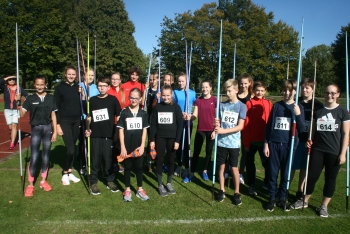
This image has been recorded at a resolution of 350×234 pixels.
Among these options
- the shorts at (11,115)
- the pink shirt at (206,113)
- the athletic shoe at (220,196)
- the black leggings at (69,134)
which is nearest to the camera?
the athletic shoe at (220,196)

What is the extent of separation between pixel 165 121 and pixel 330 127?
2487 mm

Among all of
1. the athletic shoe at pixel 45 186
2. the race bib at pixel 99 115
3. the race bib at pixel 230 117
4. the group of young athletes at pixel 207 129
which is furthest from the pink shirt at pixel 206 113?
the athletic shoe at pixel 45 186

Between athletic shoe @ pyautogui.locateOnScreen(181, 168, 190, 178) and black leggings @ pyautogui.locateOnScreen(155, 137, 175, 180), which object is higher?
black leggings @ pyautogui.locateOnScreen(155, 137, 175, 180)

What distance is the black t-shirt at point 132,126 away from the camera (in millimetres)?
4414

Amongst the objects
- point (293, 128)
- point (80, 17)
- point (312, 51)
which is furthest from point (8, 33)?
point (312, 51)

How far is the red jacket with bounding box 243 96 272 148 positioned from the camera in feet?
15.1

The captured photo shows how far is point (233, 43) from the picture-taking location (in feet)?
112

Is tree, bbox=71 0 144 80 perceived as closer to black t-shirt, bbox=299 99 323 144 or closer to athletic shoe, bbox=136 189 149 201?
athletic shoe, bbox=136 189 149 201

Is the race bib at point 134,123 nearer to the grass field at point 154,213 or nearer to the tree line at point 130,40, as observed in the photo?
the grass field at point 154,213

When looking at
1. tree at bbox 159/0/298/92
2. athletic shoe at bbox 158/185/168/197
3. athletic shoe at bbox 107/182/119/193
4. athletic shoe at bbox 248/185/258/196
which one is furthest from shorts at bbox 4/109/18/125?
tree at bbox 159/0/298/92

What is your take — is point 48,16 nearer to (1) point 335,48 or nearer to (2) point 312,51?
(1) point 335,48

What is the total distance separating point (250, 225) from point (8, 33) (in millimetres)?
35887

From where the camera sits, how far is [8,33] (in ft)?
103

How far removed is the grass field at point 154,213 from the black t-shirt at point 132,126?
0.90m
